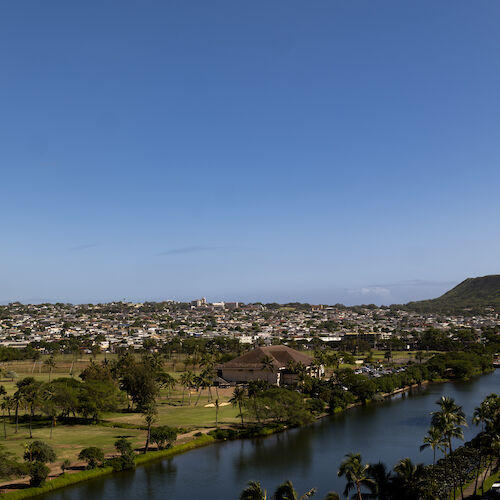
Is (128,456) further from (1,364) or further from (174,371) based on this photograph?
(1,364)

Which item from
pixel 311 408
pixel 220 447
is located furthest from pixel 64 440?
pixel 311 408

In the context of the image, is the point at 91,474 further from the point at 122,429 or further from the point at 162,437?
the point at 122,429

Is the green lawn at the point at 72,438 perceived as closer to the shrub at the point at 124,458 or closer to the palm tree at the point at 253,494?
the shrub at the point at 124,458

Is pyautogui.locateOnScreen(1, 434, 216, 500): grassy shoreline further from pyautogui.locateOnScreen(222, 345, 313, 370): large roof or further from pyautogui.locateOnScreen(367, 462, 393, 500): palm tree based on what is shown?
pyautogui.locateOnScreen(222, 345, 313, 370): large roof

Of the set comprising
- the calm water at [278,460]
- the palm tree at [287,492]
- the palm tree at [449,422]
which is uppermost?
the palm tree at [449,422]

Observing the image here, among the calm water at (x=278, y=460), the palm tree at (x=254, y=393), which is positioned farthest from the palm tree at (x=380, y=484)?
the palm tree at (x=254, y=393)

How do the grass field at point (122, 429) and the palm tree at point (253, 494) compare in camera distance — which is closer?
the palm tree at point (253, 494)

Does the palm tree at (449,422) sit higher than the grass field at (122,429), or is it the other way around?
the palm tree at (449,422)
